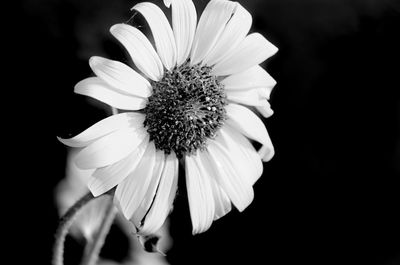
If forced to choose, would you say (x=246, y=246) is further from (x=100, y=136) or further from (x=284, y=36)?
(x=100, y=136)

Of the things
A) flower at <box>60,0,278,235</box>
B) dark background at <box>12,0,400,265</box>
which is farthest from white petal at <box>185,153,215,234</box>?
dark background at <box>12,0,400,265</box>

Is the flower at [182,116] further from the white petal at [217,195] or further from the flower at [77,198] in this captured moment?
the flower at [77,198]

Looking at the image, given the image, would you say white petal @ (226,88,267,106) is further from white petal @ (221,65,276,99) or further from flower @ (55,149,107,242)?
flower @ (55,149,107,242)

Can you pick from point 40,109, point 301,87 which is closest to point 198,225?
point 40,109

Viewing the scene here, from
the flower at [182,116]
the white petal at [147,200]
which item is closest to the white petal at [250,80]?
the flower at [182,116]

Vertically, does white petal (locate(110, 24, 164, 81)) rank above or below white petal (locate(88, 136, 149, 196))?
above

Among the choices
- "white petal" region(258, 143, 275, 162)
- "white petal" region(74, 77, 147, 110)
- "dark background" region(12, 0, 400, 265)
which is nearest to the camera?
"white petal" region(74, 77, 147, 110)
